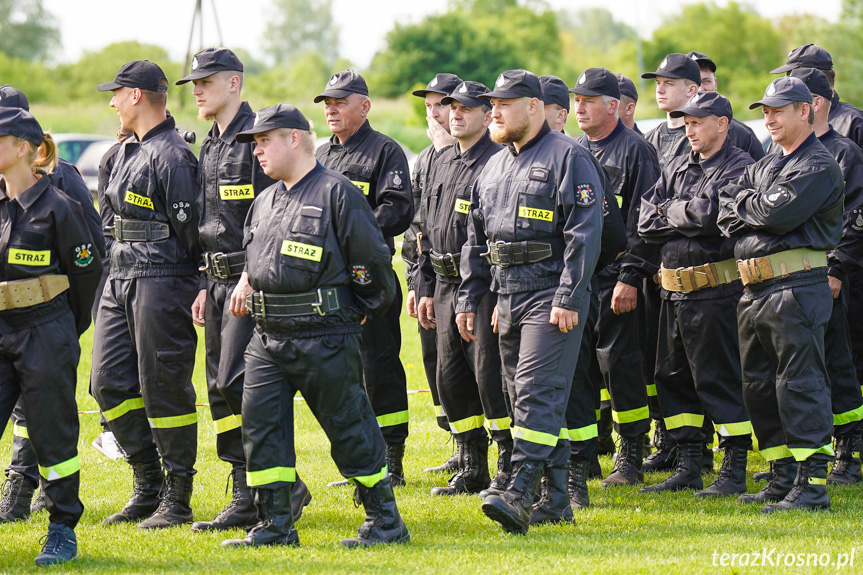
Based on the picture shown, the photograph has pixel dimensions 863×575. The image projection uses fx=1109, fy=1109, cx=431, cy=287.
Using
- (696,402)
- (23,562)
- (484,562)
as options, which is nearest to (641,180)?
(696,402)

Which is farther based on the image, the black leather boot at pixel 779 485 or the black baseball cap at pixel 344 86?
the black baseball cap at pixel 344 86

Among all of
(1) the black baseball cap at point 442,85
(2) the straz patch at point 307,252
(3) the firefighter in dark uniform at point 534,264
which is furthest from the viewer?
(1) the black baseball cap at point 442,85

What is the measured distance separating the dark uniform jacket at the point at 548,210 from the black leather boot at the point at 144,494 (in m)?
2.52

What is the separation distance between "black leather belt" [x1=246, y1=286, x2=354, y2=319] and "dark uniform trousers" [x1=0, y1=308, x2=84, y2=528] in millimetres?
1081

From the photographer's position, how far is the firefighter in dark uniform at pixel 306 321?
19.9 ft

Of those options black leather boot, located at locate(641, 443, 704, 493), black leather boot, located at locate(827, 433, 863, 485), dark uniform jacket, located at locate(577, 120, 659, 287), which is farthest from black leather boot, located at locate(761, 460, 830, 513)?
dark uniform jacket, located at locate(577, 120, 659, 287)

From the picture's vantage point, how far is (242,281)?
6.46m

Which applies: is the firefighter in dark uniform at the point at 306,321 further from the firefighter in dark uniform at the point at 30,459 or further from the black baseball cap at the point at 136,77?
the firefighter in dark uniform at the point at 30,459

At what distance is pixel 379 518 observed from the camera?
20.4 feet

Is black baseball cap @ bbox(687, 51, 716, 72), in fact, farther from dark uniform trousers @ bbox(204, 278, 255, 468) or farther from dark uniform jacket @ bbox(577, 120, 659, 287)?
dark uniform trousers @ bbox(204, 278, 255, 468)

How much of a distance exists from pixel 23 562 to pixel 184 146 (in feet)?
8.86

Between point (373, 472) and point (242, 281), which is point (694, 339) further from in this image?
point (242, 281)

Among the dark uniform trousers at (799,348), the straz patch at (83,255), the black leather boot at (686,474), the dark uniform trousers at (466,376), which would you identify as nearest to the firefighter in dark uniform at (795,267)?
the dark uniform trousers at (799,348)

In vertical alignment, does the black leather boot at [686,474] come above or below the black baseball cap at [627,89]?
below
